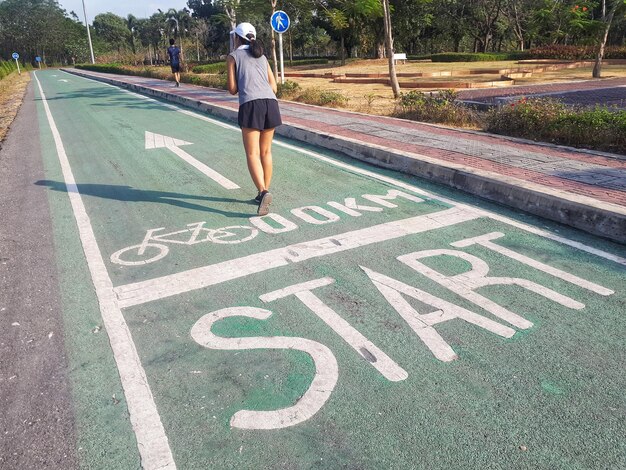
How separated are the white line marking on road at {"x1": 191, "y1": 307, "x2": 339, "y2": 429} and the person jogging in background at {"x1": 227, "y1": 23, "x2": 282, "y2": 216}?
81.0 inches

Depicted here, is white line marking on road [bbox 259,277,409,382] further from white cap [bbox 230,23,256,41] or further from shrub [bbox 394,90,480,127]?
shrub [bbox 394,90,480,127]

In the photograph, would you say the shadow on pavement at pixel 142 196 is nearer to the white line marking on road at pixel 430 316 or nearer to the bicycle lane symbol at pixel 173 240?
the bicycle lane symbol at pixel 173 240

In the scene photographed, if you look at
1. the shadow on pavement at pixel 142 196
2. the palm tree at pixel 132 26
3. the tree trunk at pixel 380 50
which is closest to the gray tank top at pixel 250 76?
the shadow on pavement at pixel 142 196

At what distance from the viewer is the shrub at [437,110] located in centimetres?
1015

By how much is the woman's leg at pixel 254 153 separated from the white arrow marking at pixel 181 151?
102 cm

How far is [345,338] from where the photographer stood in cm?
285

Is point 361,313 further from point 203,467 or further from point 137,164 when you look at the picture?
point 137,164

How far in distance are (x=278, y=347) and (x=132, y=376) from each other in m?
→ 0.80

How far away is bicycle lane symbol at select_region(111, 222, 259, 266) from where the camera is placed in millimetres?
4098

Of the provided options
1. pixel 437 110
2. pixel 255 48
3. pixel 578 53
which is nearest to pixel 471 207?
pixel 255 48

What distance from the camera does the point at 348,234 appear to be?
4414 millimetres

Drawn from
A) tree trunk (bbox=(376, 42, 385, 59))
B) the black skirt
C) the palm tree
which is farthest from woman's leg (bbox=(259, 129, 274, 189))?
the palm tree

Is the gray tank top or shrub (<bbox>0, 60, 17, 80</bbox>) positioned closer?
the gray tank top

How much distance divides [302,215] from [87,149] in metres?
5.99
